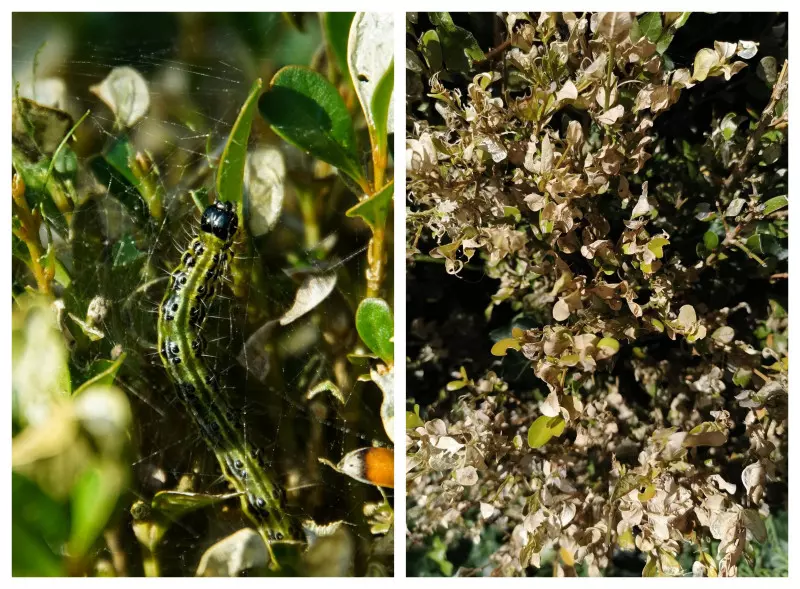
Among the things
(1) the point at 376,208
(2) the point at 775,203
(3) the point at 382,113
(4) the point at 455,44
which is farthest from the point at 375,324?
(2) the point at 775,203

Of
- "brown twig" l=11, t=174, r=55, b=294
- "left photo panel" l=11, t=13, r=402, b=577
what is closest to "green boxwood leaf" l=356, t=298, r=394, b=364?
"left photo panel" l=11, t=13, r=402, b=577

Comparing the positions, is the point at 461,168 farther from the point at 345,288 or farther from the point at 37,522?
the point at 37,522

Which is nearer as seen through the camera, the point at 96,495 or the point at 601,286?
the point at 601,286

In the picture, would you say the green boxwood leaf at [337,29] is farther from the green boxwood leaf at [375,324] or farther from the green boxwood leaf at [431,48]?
the green boxwood leaf at [375,324]

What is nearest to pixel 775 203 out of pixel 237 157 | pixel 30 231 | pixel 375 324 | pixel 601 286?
pixel 601 286

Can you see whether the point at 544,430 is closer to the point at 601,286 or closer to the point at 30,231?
the point at 601,286

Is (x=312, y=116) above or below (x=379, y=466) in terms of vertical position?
above

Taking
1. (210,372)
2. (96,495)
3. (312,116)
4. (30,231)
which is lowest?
(96,495)
